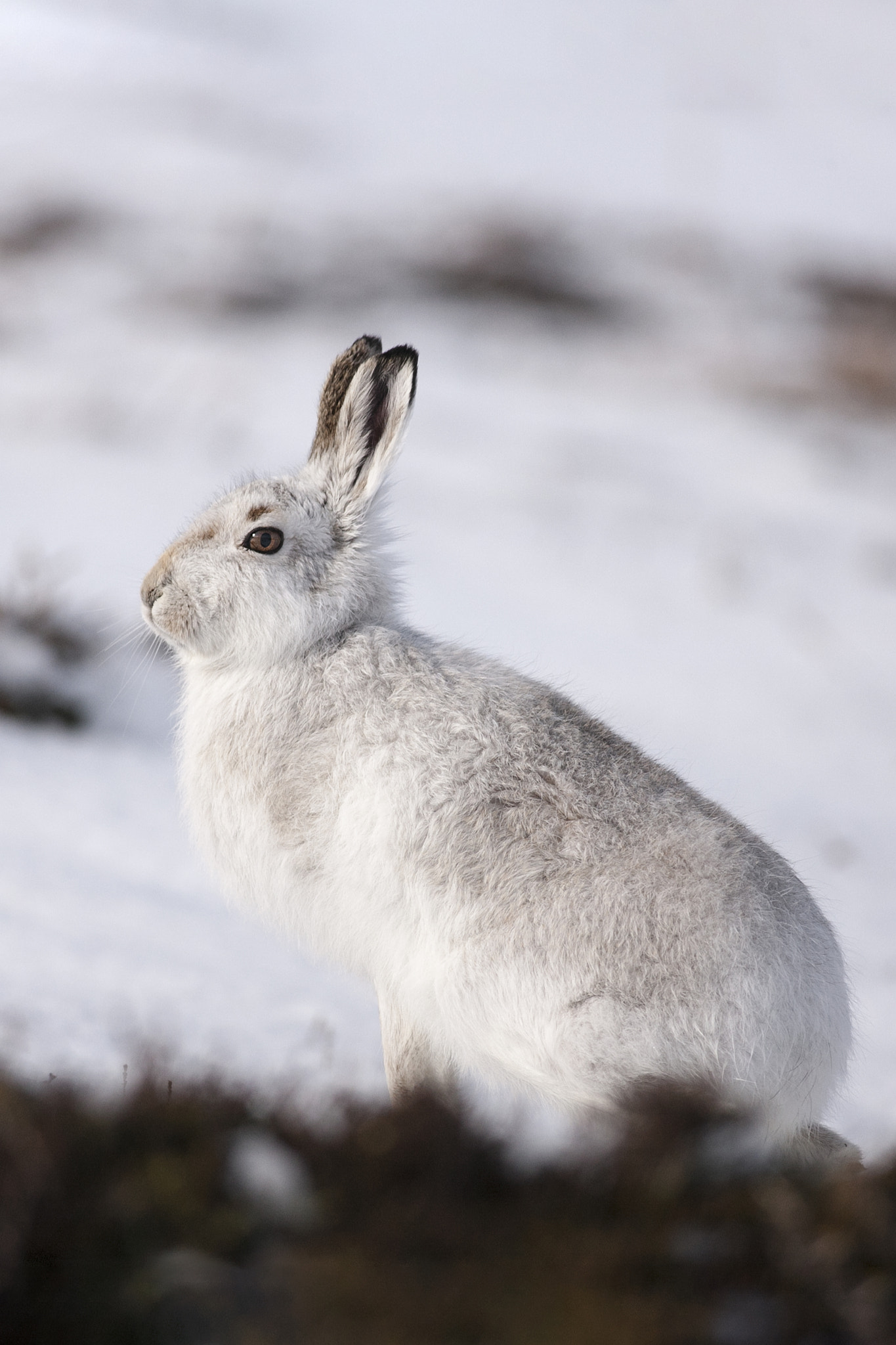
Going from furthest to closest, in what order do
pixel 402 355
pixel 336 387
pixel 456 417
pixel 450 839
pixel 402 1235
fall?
pixel 456 417 < pixel 336 387 < pixel 402 355 < pixel 450 839 < pixel 402 1235

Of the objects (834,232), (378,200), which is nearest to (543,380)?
(378,200)

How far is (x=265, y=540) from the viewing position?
404cm

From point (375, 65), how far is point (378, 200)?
56.5 ft

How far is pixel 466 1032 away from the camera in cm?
331

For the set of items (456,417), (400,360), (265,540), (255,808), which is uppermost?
(456,417)

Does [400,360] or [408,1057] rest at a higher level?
[400,360]

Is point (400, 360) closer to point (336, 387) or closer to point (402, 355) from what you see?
point (402, 355)

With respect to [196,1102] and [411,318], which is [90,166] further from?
[196,1102]

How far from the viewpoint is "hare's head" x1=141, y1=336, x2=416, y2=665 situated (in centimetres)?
395

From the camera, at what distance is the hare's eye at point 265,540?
403 cm

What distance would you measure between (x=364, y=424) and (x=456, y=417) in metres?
11.2

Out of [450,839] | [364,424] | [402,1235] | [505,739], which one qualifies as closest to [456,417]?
[364,424]

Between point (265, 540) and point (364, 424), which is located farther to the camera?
point (364, 424)

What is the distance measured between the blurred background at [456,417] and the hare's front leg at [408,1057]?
0.13m
